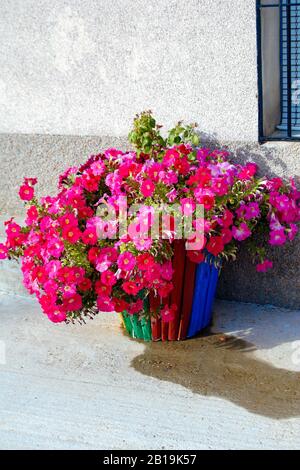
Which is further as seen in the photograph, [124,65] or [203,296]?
[124,65]

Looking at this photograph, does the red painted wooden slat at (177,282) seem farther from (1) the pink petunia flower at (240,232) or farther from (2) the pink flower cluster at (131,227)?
(1) the pink petunia flower at (240,232)

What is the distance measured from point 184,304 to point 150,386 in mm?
465

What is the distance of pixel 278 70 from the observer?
424 centimetres

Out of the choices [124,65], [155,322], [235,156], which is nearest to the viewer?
[155,322]

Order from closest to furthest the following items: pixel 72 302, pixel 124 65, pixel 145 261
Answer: pixel 145 261 → pixel 72 302 → pixel 124 65

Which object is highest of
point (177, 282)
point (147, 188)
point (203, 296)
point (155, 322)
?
point (147, 188)

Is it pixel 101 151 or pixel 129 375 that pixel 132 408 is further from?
pixel 101 151

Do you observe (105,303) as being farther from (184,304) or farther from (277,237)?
(277,237)

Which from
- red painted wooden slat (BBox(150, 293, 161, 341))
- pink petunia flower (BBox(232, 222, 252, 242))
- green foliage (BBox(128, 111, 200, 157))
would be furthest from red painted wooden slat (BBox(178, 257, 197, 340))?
green foliage (BBox(128, 111, 200, 157))

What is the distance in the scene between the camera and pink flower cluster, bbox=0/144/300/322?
3432 mm

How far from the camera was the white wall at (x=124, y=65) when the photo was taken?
394 cm

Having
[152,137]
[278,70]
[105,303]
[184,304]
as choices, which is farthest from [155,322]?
[278,70]

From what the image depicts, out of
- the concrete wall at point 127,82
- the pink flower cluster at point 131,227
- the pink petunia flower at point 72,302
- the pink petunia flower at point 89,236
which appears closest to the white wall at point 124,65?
the concrete wall at point 127,82

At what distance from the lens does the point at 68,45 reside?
14.3ft
